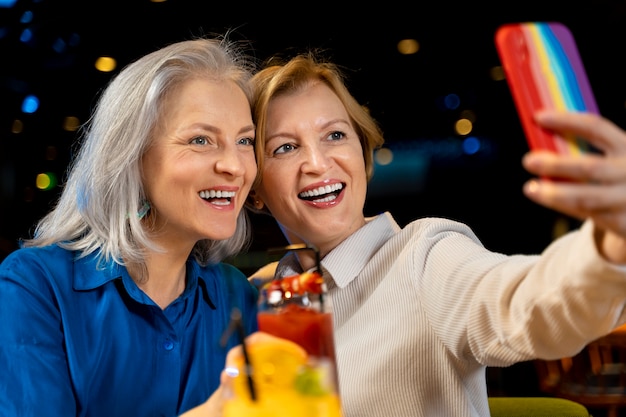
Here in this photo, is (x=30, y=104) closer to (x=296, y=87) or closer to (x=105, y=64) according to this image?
(x=105, y=64)

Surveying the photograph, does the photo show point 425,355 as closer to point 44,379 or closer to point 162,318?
point 162,318

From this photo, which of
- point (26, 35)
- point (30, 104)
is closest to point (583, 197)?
point (26, 35)

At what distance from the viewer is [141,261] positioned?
5.13ft

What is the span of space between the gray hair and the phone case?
0.93m

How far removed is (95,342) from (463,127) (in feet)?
25.3

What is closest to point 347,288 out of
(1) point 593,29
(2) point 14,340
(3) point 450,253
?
(3) point 450,253

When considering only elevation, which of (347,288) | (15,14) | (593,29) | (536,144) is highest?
(15,14)

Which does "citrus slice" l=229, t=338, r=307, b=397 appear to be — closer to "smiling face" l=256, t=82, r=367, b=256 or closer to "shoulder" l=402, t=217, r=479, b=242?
"shoulder" l=402, t=217, r=479, b=242

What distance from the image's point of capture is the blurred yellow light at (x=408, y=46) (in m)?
7.61

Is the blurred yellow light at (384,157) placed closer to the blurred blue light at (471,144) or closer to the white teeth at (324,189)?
the blurred blue light at (471,144)

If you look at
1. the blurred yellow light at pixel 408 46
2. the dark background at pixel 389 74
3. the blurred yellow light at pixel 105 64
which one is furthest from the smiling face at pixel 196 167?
the blurred yellow light at pixel 408 46

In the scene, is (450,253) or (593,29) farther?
(593,29)

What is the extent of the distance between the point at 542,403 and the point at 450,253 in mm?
700

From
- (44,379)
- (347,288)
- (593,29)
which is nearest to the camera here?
(44,379)
